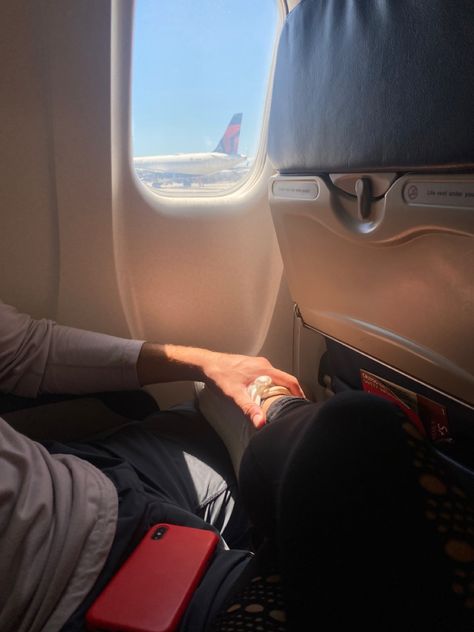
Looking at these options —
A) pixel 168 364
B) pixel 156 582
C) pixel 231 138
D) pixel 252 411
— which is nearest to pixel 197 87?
pixel 231 138

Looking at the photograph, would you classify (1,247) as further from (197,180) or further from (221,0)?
(221,0)

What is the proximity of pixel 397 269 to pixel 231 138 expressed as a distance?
852 mm

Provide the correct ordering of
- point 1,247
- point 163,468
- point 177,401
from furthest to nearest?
point 177,401 → point 1,247 → point 163,468

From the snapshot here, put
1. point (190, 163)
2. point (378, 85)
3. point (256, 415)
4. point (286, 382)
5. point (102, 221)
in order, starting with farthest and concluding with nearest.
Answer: point (190, 163)
point (102, 221)
point (286, 382)
point (256, 415)
point (378, 85)

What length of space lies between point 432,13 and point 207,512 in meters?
0.95

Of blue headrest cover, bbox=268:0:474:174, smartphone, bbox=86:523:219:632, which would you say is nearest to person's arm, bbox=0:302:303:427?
smartphone, bbox=86:523:219:632

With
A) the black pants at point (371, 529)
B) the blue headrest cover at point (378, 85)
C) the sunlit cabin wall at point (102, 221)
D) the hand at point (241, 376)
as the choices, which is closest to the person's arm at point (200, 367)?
the hand at point (241, 376)

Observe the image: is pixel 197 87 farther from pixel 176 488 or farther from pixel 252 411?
pixel 176 488

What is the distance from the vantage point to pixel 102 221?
4.61ft

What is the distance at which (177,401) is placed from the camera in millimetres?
1701

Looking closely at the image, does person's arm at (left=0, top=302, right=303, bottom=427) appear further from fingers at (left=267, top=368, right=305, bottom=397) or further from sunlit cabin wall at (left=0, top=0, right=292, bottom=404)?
sunlit cabin wall at (left=0, top=0, right=292, bottom=404)

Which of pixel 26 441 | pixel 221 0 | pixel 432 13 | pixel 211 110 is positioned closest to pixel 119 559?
pixel 26 441

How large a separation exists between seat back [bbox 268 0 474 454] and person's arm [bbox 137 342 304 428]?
0.21 meters

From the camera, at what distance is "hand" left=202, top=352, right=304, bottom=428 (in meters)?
1.11
